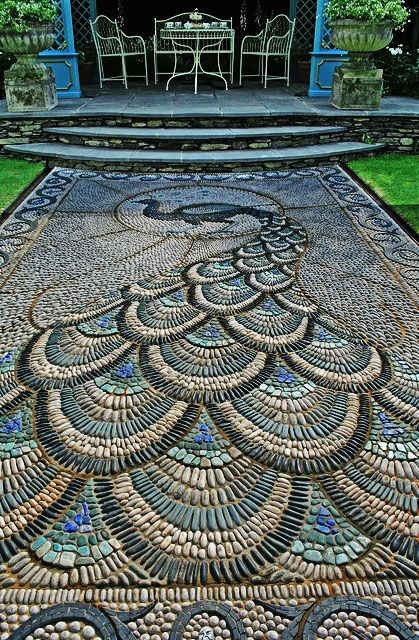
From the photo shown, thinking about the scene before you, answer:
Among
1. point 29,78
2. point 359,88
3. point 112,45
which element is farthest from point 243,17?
point 29,78

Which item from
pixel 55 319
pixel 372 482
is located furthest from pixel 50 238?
pixel 372 482

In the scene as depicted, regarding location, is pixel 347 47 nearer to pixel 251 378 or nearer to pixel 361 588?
pixel 251 378

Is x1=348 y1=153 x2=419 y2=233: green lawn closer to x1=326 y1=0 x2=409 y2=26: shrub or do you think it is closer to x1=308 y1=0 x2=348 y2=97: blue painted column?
x1=326 y1=0 x2=409 y2=26: shrub

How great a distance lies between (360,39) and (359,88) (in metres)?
0.48

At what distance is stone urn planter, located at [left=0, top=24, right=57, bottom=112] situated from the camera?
17.7 feet

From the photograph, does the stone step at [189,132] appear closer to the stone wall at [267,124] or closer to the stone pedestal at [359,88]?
the stone wall at [267,124]

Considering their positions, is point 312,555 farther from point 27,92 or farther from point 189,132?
point 27,92

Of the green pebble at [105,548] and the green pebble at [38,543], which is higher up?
the green pebble at [38,543]

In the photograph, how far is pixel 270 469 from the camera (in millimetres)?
1795

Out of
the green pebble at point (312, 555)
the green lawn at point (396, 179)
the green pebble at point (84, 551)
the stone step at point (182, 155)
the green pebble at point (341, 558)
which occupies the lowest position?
the green pebble at point (341, 558)

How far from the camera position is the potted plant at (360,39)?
5.21 meters

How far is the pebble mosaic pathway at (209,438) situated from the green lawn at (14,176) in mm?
921

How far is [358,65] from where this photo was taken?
566cm

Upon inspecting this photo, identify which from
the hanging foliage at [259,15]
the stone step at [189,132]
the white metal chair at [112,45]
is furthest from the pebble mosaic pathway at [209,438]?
the hanging foliage at [259,15]
